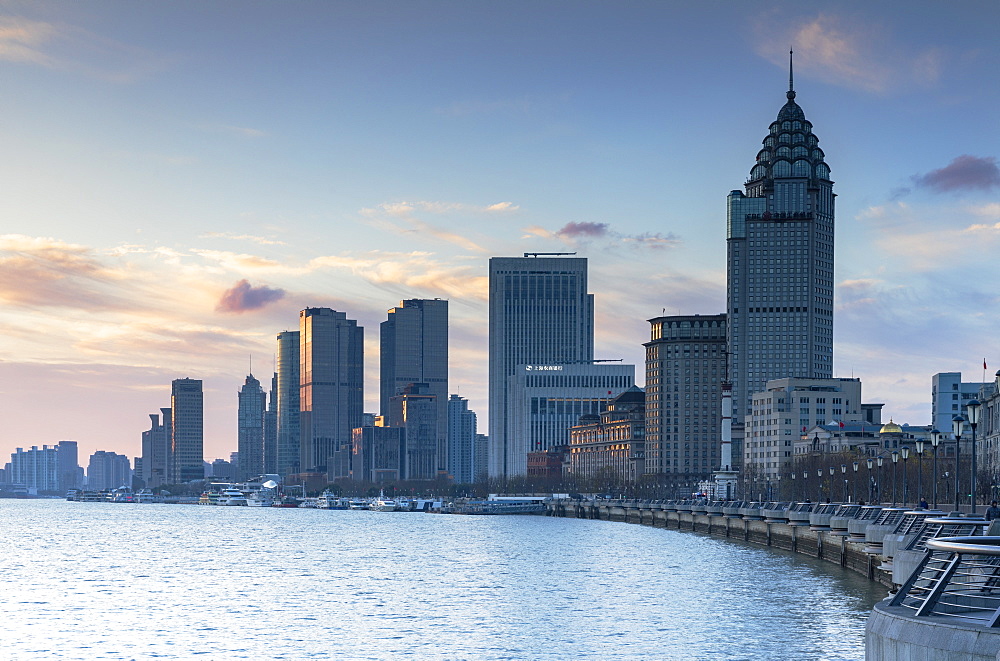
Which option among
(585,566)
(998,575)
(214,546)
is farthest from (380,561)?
(998,575)

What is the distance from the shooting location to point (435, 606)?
83.6 meters

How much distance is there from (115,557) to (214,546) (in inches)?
965

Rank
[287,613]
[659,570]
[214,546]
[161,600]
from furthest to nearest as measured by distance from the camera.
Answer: [214,546] < [659,570] < [161,600] < [287,613]

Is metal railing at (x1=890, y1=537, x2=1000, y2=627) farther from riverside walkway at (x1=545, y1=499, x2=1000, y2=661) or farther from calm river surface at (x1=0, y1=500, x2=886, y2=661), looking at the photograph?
calm river surface at (x1=0, y1=500, x2=886, y2=661)

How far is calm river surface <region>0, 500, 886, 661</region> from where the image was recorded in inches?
2502

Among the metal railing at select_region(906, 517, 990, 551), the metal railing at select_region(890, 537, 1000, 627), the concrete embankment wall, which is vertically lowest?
the concrete embankment wall

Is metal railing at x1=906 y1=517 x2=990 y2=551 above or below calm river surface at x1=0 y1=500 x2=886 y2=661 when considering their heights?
above

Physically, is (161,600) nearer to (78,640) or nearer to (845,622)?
(78,640)

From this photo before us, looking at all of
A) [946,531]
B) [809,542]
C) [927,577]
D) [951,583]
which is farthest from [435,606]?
[951,583]

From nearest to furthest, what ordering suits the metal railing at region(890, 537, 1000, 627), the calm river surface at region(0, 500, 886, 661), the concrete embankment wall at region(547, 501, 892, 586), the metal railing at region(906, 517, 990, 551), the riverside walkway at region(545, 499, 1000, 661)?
1. the riverside walkway at region(545, 499, 1000, 661)
2. the metal railing at region(890, 537, 1000, 627)
3. the metal railing at region(906, 517, 990, 551)
4. the calm river surface at region(0, 500, 886, 661)
5. the concrete embankment wall at region(547, 501, 892, 586)

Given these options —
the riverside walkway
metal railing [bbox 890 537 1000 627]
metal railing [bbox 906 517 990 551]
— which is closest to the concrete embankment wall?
the riverside walkway

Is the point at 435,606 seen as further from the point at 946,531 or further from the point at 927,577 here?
the point at 927,577

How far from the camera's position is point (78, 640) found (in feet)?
224

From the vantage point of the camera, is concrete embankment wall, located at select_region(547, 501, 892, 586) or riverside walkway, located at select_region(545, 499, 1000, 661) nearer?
riverside walkway, located at select_region(545, 499, 1000, 661)
